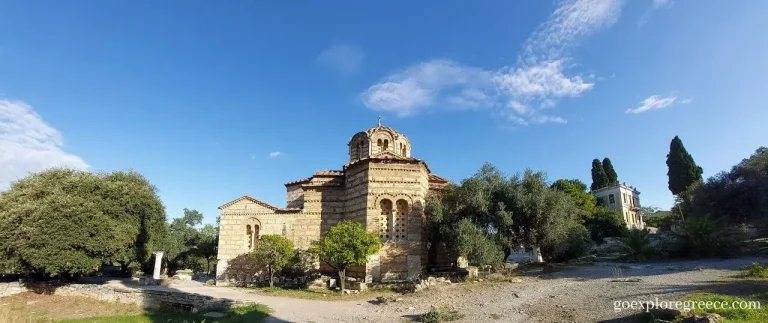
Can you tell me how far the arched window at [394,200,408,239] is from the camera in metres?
18.6

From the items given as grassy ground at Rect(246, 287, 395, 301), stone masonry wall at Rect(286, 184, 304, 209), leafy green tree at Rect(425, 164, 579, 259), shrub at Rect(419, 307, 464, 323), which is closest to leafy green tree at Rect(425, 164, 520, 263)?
leafy green tree at Rect(425, 164, 579, 259)

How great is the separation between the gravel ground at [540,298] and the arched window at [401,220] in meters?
4.44

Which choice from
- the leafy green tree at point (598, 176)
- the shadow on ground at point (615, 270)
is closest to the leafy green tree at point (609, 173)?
the leafy green tree at point (598, 176)

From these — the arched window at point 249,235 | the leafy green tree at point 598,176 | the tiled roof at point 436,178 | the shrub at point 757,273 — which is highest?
the leafy green tree at point 598,176

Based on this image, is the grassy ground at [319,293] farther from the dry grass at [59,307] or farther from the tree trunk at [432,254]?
the dry grass at [59,307]

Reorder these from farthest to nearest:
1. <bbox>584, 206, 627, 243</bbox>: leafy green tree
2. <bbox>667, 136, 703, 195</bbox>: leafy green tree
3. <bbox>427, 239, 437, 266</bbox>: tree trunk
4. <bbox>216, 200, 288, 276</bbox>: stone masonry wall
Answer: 1. <bbox>667, 136, 703, 195</bbox>: leafy green tree
2. <bbox>584, 206, 627, 243</bbox>: leafy green tree
3. <bbox>216, 200, 288, 276</bbox>: stone masonry wall
4. <bbox>427, 239, 437, 266</bbox>: tree trunk

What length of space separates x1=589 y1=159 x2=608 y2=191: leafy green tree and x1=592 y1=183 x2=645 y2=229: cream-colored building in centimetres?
111

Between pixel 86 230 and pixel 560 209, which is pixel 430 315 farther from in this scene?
pixel 86 230

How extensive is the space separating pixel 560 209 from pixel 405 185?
7095 mm

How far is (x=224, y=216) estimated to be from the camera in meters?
21.2

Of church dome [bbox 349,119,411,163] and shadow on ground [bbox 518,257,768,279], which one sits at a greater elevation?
church dome [bbox 349,119,411,163]

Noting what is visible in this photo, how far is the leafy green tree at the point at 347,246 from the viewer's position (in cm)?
1581

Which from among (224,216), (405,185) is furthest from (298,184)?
(405,185)

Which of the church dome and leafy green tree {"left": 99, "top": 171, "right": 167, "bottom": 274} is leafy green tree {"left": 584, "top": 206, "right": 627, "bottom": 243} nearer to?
the church dome
